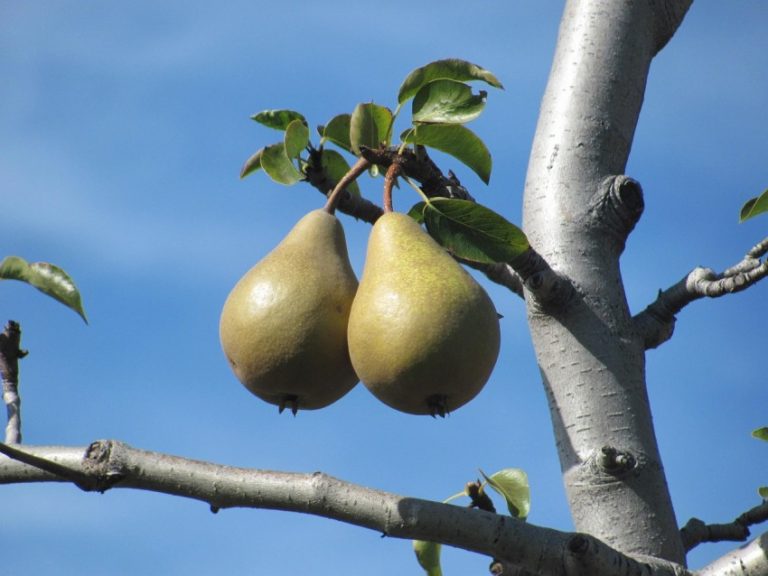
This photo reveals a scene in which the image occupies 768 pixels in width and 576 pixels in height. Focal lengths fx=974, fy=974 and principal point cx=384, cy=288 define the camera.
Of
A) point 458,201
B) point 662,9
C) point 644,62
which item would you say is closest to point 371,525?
point 458,201

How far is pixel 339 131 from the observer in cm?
208

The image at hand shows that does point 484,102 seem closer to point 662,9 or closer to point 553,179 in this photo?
point 553,179

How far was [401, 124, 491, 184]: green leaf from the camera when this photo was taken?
193 cm

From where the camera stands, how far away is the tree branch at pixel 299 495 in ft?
4.77

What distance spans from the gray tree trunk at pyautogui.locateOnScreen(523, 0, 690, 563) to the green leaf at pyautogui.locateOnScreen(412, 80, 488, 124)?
0.42 m

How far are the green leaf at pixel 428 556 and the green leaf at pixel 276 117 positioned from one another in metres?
1.05

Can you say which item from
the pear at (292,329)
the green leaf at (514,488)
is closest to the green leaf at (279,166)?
the pear at (292,329)

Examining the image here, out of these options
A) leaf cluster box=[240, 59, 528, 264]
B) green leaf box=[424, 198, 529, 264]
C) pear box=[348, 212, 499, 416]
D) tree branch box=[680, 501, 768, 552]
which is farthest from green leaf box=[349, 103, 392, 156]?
tree branch box=[680, 501, 768, 552]

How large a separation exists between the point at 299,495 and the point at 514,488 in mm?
825

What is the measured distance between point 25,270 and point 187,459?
0.41 metres

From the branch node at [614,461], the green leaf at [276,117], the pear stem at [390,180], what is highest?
the green leaf at [276,117]

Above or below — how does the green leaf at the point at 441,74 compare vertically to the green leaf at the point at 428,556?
above

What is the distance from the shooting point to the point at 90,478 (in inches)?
58.6

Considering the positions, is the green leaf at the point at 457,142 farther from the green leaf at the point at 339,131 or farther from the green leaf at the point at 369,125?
the green leaf at the point at 339,131
